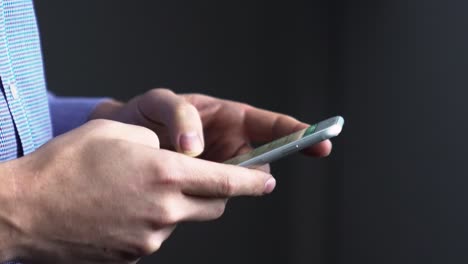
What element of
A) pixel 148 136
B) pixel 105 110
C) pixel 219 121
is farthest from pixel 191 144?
pixel 105 110

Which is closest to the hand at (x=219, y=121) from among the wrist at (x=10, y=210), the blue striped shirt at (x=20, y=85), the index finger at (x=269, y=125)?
the index finger at (x=269, y=125)

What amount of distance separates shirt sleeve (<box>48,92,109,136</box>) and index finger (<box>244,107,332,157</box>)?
257mm

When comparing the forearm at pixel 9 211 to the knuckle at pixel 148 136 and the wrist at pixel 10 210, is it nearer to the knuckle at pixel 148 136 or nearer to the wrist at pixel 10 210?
the wrist at pixel 10 210

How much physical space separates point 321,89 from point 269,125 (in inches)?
23.0

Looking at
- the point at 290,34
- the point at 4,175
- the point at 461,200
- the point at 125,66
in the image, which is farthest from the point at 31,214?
the point at 125,66

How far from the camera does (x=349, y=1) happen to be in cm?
120

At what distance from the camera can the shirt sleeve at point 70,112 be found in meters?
0.92

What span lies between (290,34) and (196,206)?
3.03 feet

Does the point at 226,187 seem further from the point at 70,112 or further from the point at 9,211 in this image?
the point at 70,112

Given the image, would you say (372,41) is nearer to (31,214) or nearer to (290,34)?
(290,34)

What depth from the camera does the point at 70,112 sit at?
934mm

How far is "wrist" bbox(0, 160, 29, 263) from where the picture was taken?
1.63 ft

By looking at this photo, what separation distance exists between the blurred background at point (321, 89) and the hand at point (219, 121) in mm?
263

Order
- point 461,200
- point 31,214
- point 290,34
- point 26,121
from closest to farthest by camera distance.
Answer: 1. point 31,214
2. point 26,121
3. point 461,200
4. point 290,34
